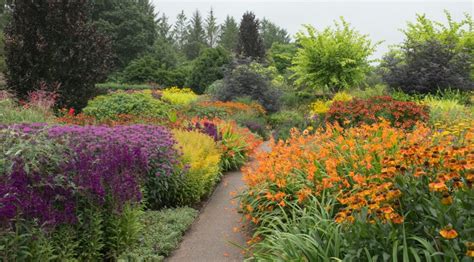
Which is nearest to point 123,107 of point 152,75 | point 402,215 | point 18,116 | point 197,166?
point 18,116

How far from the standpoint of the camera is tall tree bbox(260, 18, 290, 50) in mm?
60781

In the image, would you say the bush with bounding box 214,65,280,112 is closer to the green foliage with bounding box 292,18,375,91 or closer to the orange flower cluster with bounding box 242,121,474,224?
the green foliage with bounding box 292,18,375,91

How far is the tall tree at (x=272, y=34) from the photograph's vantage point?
2393 inches

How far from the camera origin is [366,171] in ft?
12.8

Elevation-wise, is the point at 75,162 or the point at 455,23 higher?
the point at 455,23

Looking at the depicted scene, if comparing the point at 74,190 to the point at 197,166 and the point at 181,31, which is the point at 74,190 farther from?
the point at 181,31

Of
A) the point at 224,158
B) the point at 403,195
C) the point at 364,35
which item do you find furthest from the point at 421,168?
the point at 364,35

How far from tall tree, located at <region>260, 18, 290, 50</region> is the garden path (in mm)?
55501

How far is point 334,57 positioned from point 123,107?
31.0 ft

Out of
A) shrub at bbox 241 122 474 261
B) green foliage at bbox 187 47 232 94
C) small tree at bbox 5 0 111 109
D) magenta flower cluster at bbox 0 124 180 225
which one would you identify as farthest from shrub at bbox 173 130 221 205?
green foliage at bbox 187 47 232 94

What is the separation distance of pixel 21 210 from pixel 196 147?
3.57m

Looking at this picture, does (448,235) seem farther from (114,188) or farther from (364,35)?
(364,35)

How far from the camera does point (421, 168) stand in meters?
Result: 2.72

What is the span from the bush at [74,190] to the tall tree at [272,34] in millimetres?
57004
